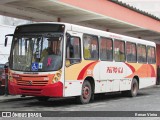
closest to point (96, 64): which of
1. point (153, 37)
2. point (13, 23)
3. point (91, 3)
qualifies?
point (91, 3)

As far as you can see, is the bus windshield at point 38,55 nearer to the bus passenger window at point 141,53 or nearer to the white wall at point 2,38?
the bus passenger window at point 141,53

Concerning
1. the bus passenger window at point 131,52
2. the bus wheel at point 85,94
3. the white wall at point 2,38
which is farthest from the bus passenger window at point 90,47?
the white wall at point 2,38

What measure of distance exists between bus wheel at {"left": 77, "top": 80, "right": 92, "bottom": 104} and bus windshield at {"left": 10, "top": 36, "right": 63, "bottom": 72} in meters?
1.75

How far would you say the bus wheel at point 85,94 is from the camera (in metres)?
14.1

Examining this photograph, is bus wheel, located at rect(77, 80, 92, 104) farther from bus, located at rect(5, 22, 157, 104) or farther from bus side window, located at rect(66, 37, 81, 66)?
bus side window, located at rect(66, 37, 81, 66)

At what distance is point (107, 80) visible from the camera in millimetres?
15945

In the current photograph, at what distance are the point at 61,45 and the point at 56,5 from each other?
14.4 ft

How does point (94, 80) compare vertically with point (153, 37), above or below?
below

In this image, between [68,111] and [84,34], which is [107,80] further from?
[68,111]

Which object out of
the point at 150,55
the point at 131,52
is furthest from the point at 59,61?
the point at 150,55

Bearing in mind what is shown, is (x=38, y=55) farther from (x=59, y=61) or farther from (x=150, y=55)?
(x=150, y=55)

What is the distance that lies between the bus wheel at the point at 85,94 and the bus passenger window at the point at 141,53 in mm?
5414

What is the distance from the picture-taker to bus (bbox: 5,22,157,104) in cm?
1291

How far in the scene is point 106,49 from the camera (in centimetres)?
1589
